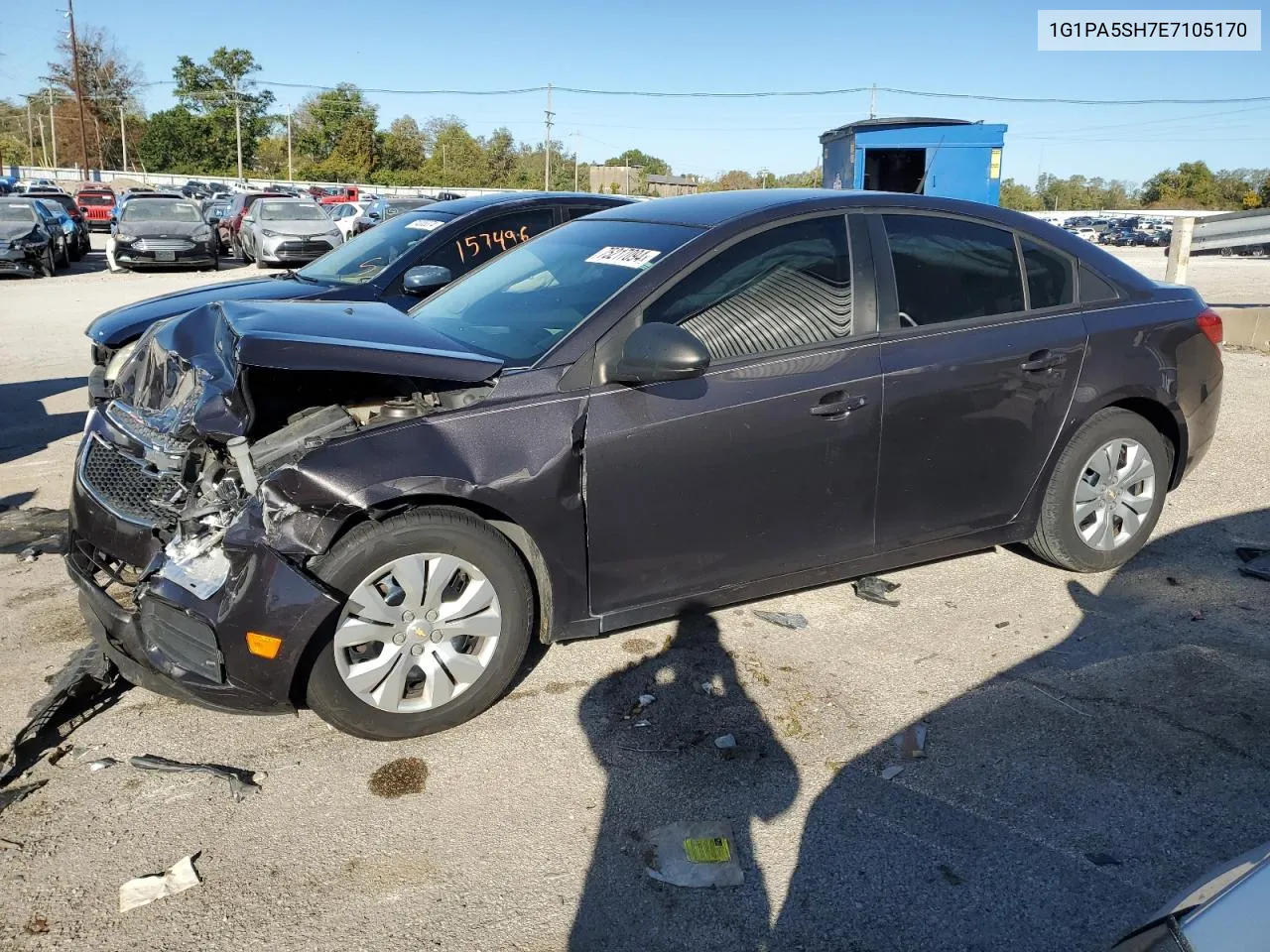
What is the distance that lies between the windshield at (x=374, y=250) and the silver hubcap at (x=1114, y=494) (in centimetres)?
478

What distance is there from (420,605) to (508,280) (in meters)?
1.77

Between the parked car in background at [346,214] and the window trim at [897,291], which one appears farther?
the parked car in background at [346,214]

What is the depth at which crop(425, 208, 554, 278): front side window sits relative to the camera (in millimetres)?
7094

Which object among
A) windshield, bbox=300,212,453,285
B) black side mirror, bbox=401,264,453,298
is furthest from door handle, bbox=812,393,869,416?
windshield, bbox=300,212,453,285

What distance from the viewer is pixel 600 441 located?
3.49m

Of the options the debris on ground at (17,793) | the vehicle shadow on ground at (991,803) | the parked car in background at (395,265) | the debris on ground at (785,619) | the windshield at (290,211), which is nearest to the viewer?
the vehicle shadow on ground at (991,803)

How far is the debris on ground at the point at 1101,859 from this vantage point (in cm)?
278

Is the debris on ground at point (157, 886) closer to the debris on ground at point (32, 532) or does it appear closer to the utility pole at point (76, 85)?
the debris on ground at point (32, 532)

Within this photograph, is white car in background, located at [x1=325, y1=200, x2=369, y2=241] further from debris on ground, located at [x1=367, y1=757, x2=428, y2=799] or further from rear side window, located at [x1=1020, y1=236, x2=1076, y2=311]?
debris on ground, located at [x1=367, y1=757, x2=428, y2=799]

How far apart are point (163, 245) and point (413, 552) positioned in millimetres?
20122

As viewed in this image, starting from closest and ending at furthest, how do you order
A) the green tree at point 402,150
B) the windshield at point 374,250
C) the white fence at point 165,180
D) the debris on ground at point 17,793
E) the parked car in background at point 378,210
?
the debris on ground at point 17,793, the windshield at point 374,250, the parked car in background at point 378,210, the white fence at point 165,180, the green tree at point 402,150

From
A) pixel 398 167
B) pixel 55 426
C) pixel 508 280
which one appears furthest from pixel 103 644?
pixel 398 167

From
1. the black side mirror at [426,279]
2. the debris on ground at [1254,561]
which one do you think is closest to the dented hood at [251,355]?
the black side mirror at [426,279]

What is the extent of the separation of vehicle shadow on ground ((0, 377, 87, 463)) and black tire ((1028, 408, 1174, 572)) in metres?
6.56
